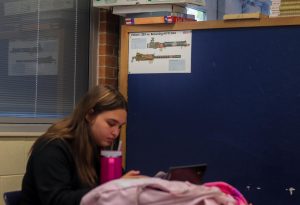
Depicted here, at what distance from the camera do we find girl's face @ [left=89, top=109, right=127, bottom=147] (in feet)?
6.45

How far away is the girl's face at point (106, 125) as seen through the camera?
6.45ft

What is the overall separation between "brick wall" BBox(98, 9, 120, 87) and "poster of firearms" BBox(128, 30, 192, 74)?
43cm

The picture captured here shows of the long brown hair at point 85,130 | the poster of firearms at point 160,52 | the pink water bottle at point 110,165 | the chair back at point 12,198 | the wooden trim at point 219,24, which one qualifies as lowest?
the chair back at point 12,198

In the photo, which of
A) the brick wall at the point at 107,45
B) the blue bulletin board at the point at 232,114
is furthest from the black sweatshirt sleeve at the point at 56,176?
the brick wall at the point at 107,45

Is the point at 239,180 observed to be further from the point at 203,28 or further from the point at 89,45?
the point at 89,45

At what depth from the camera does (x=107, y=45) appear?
3.48 meters

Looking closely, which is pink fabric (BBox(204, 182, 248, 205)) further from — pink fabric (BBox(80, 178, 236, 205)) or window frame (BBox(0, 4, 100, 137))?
window frame (BBox(0, 4, 100, 137))

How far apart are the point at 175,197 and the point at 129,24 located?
186cm

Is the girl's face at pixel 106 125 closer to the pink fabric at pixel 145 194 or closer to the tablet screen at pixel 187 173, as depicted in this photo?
the tablet screen at pixel 187 173

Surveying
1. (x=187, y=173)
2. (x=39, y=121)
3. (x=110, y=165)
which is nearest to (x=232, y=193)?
(x=187, y=173)

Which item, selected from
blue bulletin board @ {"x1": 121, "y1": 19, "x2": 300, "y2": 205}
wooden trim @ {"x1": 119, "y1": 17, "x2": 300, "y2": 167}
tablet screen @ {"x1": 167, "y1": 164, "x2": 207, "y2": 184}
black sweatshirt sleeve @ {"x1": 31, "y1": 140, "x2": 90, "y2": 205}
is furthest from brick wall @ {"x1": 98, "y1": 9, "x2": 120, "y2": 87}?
tablet screen @ {"x1": 167, "y1": 164, "x2": 207, "y2": 184}

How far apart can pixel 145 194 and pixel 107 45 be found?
2.21 metres

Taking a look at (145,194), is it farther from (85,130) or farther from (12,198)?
(12,198)

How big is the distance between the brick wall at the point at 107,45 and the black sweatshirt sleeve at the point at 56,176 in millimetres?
1621
